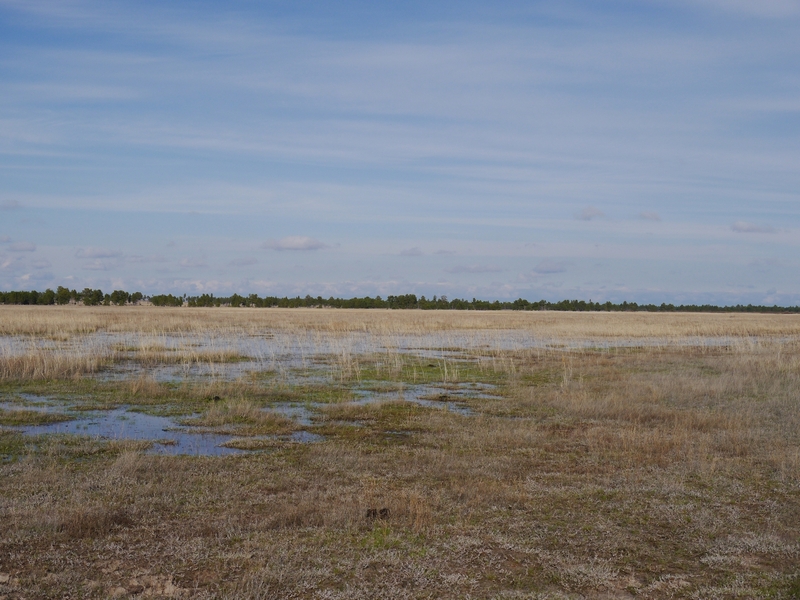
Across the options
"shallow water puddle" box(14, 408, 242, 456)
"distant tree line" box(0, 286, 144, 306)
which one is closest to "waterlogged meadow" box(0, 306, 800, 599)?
"shallow water puddle" box(14, 408, 242, 456)

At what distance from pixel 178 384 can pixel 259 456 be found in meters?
10.8

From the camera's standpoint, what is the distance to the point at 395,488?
33.0 ft

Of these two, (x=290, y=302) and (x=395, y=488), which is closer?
(x=395, y=488)

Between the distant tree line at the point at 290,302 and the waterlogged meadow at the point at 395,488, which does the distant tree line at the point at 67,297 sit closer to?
the distant tree line at the point at 290,302

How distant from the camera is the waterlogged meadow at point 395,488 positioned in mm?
6965

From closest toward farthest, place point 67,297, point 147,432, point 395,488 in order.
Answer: point 395,488 < point 147,432 < point 67,297

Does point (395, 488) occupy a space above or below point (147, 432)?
above

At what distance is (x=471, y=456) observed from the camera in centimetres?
1221

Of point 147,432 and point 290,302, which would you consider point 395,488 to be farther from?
point 290,302

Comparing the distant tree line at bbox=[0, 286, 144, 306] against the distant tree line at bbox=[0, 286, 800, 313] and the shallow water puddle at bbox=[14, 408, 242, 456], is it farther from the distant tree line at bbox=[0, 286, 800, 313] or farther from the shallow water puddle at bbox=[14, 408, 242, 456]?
the shallow water puddle at bbox=[14, 408, 242, 456]

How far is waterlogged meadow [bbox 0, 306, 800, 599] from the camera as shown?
6.96 m

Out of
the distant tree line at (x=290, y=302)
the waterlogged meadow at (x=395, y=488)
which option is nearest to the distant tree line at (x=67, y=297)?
the distant tree line at (x=290, y=302)

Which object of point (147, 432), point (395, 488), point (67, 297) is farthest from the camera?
point (67, 297)

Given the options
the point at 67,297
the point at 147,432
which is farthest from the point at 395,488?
the point at 67,297
